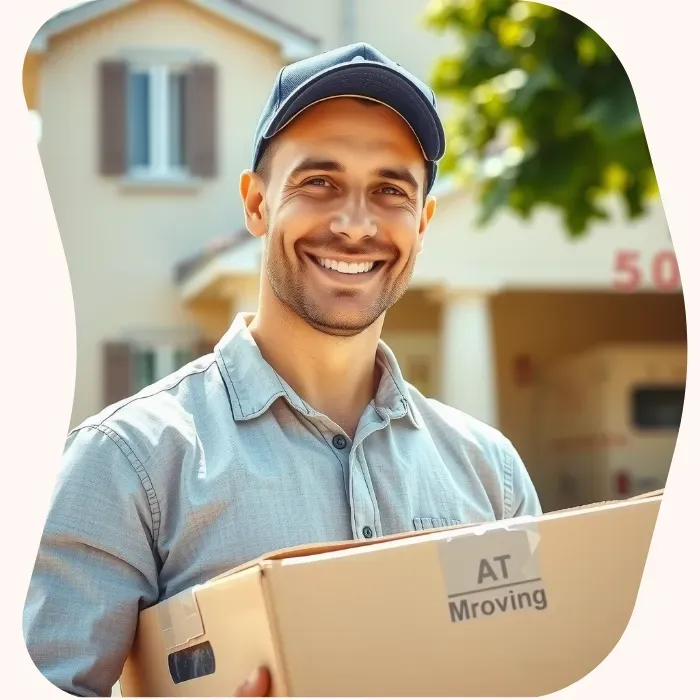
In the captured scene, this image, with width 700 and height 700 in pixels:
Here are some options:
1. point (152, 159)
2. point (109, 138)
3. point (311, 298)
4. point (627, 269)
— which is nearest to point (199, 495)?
point (311, 298)

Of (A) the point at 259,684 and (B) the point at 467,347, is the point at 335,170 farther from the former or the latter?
(B) the point at 467,347

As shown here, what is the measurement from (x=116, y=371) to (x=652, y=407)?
7839 mm

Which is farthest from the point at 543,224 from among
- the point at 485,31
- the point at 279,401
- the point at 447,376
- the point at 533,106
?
the point at 279,401

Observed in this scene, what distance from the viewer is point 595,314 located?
998 cm

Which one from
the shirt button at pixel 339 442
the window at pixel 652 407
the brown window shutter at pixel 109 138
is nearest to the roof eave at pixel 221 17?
the brown window shutter at pixel 109 138

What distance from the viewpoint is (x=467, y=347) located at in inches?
334

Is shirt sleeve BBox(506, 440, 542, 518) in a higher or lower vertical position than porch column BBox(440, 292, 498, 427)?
lower

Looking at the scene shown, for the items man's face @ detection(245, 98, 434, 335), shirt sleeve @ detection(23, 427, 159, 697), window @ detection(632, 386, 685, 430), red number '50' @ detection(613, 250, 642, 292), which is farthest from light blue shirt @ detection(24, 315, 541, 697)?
window @ detection(632, 386, 685, 430)

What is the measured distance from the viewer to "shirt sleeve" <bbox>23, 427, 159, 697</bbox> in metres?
1.21

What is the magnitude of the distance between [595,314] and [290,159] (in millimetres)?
8860

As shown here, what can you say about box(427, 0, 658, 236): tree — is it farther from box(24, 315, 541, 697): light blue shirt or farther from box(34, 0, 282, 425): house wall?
box(24, 315, 541, 697): light blue shirt

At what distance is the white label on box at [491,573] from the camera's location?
1070mm

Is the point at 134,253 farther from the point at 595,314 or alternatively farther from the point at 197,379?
the point at 595,314

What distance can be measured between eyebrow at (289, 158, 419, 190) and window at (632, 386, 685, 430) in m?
7.81
